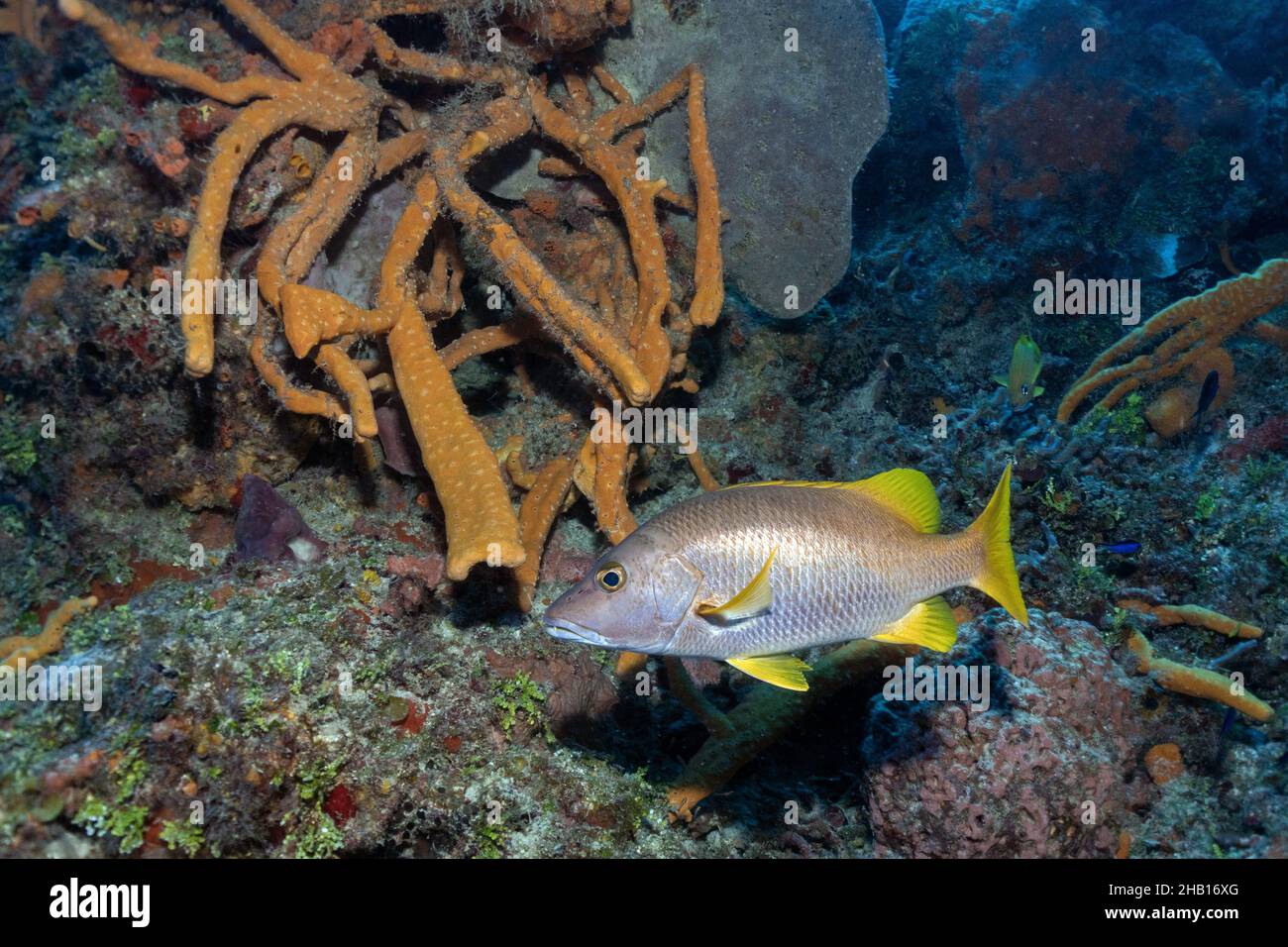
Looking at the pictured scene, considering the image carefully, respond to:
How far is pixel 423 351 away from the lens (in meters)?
3.73

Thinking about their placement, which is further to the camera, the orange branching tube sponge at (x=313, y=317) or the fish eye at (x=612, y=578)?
the orange branching tube sponge at (x=313, y=317)

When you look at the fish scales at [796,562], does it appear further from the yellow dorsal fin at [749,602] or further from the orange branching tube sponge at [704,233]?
the orange branching tube sponge at [704,233]

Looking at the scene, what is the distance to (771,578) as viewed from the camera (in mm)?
2365

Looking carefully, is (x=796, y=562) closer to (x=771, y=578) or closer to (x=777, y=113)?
(x=771, y=578)

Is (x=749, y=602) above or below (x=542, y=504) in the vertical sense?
below

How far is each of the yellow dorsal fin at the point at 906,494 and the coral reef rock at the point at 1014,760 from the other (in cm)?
166

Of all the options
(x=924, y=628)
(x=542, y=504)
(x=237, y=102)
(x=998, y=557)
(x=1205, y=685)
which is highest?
(x=237, y=102)

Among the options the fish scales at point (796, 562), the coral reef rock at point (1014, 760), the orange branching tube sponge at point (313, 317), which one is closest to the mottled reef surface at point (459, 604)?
the coral reef rock at point (1014, 760)

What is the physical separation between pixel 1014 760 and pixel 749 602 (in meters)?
2.33

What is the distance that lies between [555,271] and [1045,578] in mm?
4430

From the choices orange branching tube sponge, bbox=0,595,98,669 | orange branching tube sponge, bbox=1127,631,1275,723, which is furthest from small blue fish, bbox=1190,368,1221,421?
orange branching tube sponge, bbox=0,595,98,669

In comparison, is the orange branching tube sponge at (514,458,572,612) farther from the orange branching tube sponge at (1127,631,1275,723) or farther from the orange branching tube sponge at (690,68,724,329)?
the orange branching tube sponge at (1127,631,1275,723)

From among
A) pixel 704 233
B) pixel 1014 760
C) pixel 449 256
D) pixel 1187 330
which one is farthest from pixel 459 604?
pixel 1187 330

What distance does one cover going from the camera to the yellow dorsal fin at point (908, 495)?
264cm
